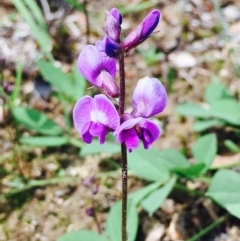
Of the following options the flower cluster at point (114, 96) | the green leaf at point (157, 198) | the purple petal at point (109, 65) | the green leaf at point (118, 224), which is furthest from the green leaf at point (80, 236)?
the purple petal at point (109, 65)

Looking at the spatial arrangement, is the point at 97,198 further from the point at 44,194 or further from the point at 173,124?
the point at 173,124

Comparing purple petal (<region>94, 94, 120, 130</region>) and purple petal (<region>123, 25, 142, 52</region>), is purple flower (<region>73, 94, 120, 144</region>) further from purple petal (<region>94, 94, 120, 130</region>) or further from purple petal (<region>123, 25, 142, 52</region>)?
purple petal (<region>123, 25, 142, 52</region>)

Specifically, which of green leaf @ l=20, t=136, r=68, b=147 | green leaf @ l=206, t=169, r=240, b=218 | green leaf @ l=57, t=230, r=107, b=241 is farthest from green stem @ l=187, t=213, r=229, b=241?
green leaf @ l=20, t=136, r=68, b=147

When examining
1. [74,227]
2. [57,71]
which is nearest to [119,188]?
[74,227]

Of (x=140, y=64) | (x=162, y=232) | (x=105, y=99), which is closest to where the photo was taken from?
(x=105, y=99)

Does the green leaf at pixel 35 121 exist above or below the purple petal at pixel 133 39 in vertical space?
below

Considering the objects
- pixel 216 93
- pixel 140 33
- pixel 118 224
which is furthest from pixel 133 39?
pixel 216 93

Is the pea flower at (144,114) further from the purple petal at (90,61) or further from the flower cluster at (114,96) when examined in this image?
the purple petal at (90,61)
